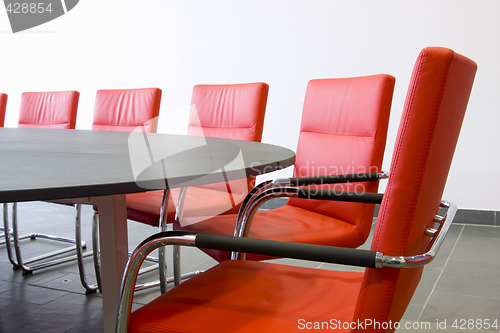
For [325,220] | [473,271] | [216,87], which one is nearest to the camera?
[325,220]

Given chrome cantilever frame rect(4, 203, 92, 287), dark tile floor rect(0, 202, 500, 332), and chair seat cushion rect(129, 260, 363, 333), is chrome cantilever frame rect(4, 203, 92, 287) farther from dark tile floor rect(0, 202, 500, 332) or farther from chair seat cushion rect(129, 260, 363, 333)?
chair seat cushion rect(129, 260, 363, 333)

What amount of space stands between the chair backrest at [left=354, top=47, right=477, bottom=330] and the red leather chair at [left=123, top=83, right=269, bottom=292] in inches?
44.2

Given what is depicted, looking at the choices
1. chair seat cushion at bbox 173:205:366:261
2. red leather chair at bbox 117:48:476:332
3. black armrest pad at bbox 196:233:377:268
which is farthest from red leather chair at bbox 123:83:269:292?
black armrest pad at bbox 196:233:377:268

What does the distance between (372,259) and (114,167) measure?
1.81 ft

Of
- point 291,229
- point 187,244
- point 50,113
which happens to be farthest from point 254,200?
point 50,113

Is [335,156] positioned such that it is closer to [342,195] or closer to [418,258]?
[342,195]

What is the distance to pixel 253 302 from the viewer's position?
978 mm

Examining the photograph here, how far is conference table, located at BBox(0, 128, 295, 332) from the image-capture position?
777mm

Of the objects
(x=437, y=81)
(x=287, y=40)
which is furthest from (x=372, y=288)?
(x=287, y=40)

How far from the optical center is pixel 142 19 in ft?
15.5

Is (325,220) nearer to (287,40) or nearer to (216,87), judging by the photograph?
(216,87)

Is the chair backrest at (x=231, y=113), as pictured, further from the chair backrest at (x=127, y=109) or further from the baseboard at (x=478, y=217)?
the baseboard at (x=478, y=217)

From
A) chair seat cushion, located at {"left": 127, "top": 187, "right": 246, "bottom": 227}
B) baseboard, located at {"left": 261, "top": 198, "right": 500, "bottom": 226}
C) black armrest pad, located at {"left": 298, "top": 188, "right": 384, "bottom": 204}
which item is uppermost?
black armrest pad, located at {"left": 298, "top": 188, "right": 384, "bottom": 204}

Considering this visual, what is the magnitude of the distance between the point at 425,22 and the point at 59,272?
123 inches
